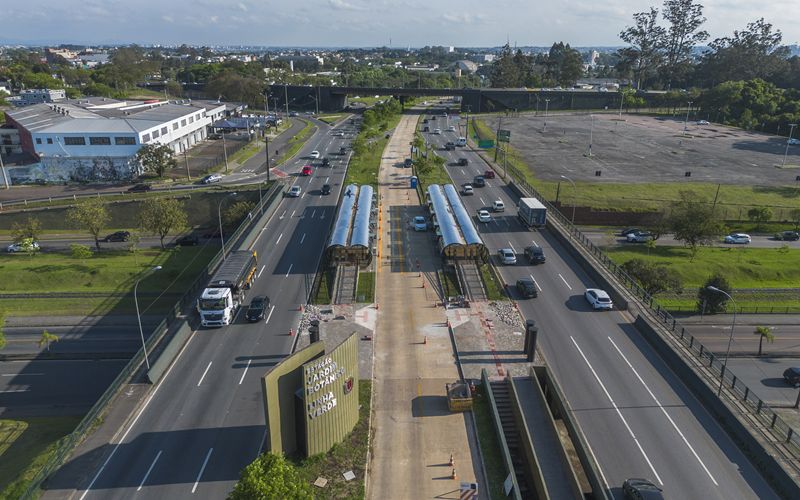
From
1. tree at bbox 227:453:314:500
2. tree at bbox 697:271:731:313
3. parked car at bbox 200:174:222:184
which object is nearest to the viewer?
tree at bbox 227:453:314:500

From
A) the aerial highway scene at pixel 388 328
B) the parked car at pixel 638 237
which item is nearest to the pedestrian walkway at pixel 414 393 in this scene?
the aerial highway scene at pixel 388 328

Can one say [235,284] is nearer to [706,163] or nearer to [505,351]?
[505,351]

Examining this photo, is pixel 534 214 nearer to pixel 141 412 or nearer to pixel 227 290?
pixel 227 290

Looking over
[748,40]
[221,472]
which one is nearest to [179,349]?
[221,472]

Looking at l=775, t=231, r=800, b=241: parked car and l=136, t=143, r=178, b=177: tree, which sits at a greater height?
l=136, t=143, r=178, b=177: tree

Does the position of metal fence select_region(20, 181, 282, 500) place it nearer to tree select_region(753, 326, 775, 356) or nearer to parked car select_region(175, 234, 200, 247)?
parked car select_region(175, 234, 200, 247)

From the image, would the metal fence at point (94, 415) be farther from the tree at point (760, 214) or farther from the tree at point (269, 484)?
the tree at point (760, 214)

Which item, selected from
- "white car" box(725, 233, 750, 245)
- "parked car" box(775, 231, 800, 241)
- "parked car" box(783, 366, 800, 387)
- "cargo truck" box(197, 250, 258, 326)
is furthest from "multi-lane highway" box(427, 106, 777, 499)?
"parked car" box(775, 231, 800, 241)
